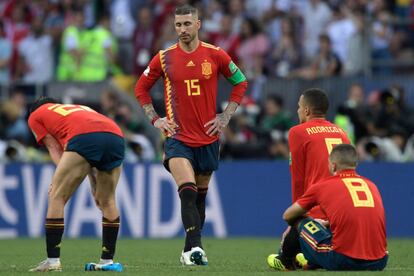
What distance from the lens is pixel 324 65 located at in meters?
22.5

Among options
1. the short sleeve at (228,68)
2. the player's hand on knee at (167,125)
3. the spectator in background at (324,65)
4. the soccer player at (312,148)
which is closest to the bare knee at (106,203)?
the player's hand on knee at (167,125)

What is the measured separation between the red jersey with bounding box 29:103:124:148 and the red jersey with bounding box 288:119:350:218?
1.71m

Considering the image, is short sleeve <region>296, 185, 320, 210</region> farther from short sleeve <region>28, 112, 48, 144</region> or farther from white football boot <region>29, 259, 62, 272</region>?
short sleeve <region>28, 112, 48, 144</region>

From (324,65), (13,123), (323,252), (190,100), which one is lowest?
(323,252)

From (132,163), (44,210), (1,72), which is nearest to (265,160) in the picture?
(132,163)

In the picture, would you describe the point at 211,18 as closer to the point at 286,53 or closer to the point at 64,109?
the point at 286,53

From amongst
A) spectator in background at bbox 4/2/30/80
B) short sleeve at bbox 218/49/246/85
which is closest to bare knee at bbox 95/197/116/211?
short sleeve at bbox 218/49/246/85

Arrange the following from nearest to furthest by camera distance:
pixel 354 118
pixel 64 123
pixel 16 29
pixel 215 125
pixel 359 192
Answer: pixel 359 192 → pixel 64 123 → pixel 215 125 → pixel 354 118 → pixel 16 29

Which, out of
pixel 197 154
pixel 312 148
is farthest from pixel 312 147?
pixel 197 154

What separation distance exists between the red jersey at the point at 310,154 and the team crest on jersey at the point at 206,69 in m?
1.38

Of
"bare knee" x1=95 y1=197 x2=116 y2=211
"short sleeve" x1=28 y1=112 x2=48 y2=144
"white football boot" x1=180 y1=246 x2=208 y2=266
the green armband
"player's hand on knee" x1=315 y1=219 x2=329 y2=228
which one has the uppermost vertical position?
the green armband

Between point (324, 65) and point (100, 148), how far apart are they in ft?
37.4

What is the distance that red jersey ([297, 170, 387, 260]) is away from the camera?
10.9 metres

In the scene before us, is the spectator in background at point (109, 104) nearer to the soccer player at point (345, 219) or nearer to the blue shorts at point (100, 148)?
the blue shorts at point (100, 148)
